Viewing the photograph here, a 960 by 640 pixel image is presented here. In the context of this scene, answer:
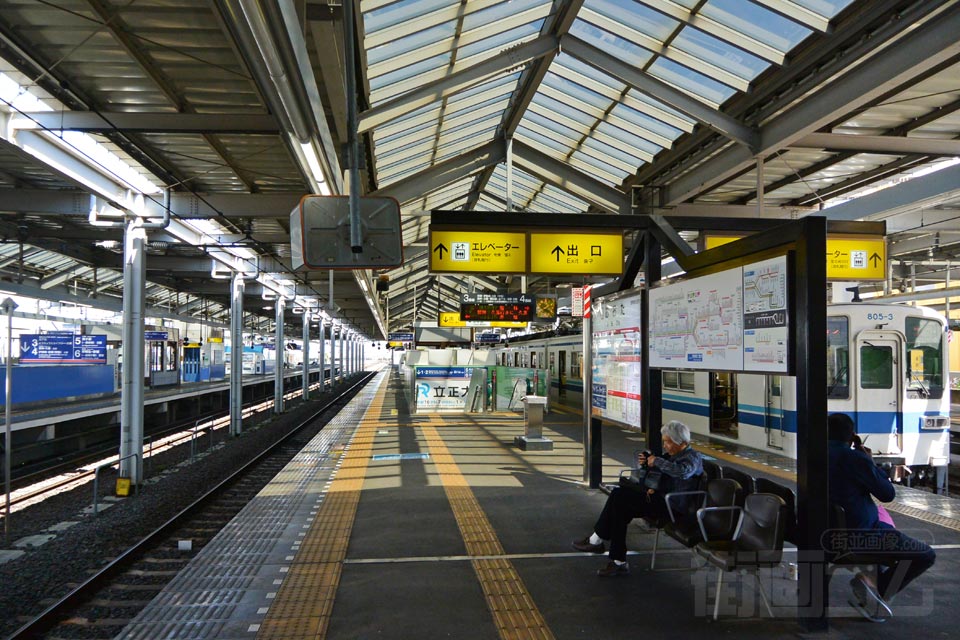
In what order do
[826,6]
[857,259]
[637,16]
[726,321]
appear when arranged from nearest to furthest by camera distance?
[726,321] → [826,6] → [857,259] → [637,16]

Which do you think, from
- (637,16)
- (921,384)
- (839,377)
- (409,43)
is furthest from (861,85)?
(409,43)

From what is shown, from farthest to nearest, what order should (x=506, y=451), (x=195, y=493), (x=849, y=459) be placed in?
(x=506, y=451)
(x=195, y=493)
(x=849, y=459)

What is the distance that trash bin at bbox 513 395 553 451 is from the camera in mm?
11531

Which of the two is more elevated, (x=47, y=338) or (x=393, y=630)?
(x=47, y=338)


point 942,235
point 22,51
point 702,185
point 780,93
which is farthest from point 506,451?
point 942,235

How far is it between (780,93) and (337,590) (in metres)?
8.77

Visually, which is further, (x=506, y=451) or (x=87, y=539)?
(x=506, y=451)

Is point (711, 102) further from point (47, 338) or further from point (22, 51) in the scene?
point (47, 338)

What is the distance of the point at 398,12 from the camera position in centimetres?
807

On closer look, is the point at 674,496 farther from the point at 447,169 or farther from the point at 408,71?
the point at 447,169

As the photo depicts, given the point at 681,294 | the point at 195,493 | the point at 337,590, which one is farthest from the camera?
the point at 195,493

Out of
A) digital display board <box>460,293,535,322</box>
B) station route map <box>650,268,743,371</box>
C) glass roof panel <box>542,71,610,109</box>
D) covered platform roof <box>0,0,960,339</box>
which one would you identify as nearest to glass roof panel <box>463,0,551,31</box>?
covered platform roof <box>0,0,960,339</box>

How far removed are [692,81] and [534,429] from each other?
6351 mm

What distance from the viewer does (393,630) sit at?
3.97 meters
